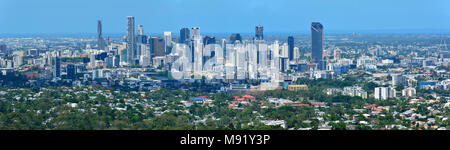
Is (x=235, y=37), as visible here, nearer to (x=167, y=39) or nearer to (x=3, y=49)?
(x=167, y=39)

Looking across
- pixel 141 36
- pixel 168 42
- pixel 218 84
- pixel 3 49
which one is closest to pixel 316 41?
pixel 168 42

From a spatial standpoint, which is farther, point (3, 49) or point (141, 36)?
point (141, 36)

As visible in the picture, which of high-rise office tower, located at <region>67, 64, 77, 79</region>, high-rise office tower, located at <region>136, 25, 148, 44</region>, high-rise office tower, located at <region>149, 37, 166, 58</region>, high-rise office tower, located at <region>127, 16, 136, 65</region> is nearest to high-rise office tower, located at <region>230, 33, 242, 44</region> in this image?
high-rise office tower, located at <region>149, 37, 166, 58</region>

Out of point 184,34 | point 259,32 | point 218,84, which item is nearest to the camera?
point 218,84

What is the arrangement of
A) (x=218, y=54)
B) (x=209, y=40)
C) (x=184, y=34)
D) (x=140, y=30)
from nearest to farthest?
(x=218, y=54) < (x=209, y=40) < (x=184, y=34) < (x=140, y=30)

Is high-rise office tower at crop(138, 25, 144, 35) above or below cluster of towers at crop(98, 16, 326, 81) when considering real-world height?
above

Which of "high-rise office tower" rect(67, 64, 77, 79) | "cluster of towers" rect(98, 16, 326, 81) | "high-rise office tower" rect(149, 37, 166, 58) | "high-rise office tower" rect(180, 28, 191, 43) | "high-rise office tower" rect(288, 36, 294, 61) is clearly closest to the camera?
"high-rise office tower" rect(67, 64, 77, 79)

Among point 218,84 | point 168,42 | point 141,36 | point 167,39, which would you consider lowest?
point 218,84

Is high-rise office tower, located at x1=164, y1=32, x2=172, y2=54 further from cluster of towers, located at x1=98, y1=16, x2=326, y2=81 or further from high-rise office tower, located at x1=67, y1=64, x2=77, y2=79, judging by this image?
high-rise office tower, located at x1=67, y1=64, x2=77, y2=79
